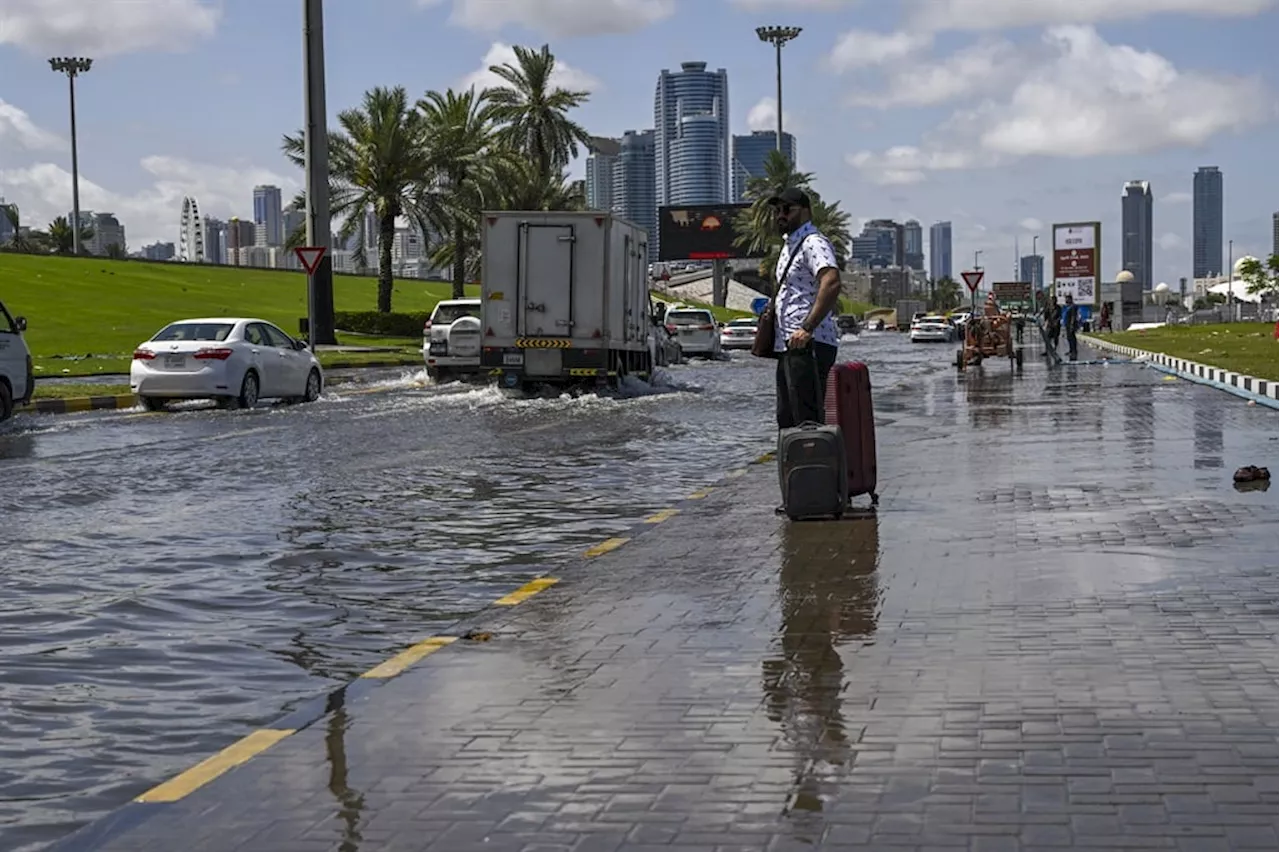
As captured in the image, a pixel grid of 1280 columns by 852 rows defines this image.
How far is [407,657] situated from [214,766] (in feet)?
5.45

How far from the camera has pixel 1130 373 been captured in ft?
122

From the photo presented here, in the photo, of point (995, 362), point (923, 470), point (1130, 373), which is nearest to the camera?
point (923, 470)

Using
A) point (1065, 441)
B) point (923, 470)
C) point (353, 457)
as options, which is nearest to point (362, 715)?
point (923, 470)

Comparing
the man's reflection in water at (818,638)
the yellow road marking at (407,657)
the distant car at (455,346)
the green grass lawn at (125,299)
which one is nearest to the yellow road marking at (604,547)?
the man's reflection in water at (818,638)

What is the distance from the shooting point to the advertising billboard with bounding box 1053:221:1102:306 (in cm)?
9688

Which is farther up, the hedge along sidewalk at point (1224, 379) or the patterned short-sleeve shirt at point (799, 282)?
the patterned short-sleeve shirt at point (799, 282)

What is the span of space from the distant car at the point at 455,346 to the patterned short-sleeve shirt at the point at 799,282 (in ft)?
78.1

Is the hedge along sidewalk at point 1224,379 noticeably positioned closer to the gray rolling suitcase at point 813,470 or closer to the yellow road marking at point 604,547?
the gray rolling suitcase at point 813,470

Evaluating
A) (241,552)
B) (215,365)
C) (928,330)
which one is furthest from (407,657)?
(928,330)

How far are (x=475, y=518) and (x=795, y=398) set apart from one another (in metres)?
2.24

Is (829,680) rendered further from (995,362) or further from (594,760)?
(995,362)

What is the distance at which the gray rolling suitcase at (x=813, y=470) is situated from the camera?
437 inches

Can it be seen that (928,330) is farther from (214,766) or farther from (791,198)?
(214,766)

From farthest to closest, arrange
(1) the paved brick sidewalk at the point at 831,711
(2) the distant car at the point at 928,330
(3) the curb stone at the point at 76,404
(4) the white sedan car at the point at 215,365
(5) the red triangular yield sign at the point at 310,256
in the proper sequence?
(2) the distant car at the point at 928,330 → (5) the red triangular yield sign at the point at 310,256 → (3) the curb stone at the point at 76,404 → (4) the white sedan car at the point at 215,365 → (1) the paved brick sidewalk at the point at 831,711
